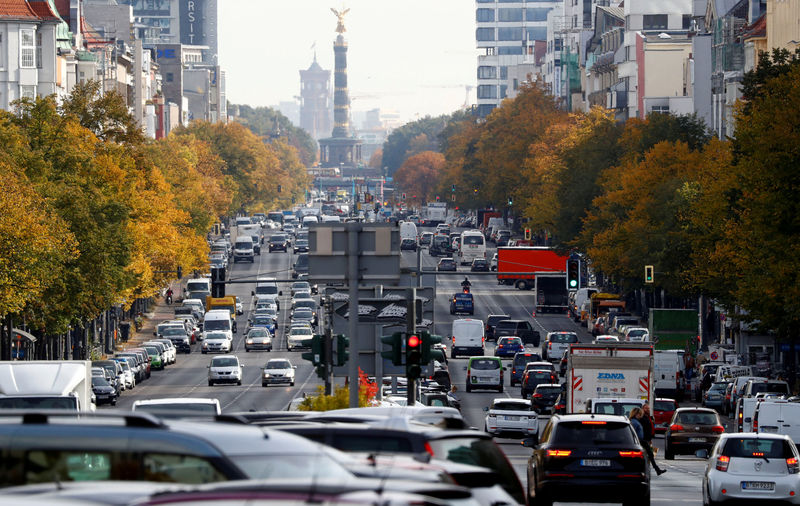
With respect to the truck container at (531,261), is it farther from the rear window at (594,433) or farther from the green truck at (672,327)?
the rear window at (594,433)

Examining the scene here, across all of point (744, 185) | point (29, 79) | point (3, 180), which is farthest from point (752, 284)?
point (29, 79)

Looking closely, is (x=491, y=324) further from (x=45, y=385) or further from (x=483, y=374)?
(x=45, y=385)

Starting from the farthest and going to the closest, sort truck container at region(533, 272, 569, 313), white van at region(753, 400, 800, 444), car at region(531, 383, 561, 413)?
truck container at region(533, 272, 569, 313)
car at region(531, 383, 561, 413)
white van at region(753, 400, 800, 444)

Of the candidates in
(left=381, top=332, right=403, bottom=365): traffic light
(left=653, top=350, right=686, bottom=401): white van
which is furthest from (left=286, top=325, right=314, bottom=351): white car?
(left=381, top=332, right=403, bottom=365): traffic light

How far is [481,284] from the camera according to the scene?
125 metres

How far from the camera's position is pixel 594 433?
23062mm

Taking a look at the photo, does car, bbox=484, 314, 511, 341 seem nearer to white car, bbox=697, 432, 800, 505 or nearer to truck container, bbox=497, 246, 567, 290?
truck container, bbox=497, 246, 567, 290

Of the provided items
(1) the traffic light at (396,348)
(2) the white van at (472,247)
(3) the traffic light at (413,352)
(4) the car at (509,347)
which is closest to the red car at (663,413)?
(1) the traffic light at (396,348)

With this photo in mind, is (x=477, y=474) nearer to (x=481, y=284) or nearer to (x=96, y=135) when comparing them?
(x=96, y=135)

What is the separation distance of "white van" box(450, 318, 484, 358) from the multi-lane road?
3.07 feet

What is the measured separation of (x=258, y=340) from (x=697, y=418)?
49.4 meters

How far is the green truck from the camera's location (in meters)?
75.9

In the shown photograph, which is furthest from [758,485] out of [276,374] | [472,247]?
[472,247]

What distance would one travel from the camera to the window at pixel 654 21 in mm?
144250
